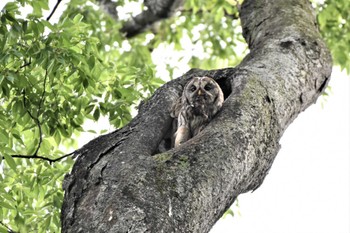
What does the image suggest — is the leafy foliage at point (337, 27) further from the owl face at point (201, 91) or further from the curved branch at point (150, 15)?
the owl face at point (201, 91)

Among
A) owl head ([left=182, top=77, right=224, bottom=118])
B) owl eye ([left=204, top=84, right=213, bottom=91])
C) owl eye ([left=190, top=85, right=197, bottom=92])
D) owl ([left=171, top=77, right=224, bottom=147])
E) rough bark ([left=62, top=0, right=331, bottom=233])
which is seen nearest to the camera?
rough bark ([left=62, top=0, right=331, bottom=233])

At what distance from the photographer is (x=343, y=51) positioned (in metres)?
10.1

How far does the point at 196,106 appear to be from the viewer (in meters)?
5.15

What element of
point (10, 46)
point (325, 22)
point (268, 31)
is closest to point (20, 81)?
point (10, 46)

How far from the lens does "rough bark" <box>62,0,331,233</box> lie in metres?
2.95

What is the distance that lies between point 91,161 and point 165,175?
492 mm

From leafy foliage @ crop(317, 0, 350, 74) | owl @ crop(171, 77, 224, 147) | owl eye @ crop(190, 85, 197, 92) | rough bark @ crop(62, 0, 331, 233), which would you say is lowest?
rough bark @ crop(62, 0, 331, 233)

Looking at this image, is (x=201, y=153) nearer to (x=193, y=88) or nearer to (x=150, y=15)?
(x=193, y=88)

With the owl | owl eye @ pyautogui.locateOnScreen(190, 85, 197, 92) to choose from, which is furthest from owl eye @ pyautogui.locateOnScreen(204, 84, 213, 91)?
owl eye @ pyautogui.locateOnScreen(190, 85, 197, 92)

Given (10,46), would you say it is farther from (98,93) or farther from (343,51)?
(343,51)

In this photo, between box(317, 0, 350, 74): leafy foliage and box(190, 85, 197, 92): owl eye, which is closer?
box(190, 85, 197, 92): owl eye

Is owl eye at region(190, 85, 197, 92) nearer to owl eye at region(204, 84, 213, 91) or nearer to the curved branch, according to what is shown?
owl eye at region(204, 84, 213, 91)

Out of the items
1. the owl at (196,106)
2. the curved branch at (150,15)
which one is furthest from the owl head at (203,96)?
the curved branch at (150,15)

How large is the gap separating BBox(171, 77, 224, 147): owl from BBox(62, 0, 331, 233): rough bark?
9 cm
